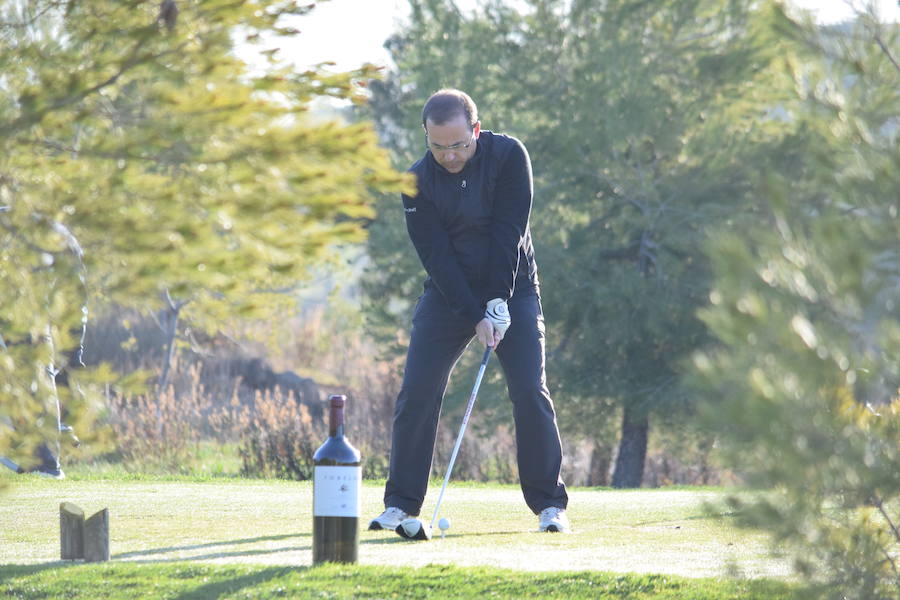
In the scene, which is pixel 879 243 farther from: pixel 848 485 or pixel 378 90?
pixel 378 90

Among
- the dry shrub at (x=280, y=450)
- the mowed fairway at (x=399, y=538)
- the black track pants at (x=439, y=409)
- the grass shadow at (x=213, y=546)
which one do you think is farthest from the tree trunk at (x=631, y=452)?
the grass shadow at (x=213, y=546)

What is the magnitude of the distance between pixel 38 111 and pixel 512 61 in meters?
17.0

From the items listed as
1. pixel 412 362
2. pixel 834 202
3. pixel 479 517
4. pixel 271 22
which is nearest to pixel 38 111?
pixel 271 22

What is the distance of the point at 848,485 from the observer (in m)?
3.14

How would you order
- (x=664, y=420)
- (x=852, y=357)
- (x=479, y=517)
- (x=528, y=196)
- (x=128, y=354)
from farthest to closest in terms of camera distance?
(x=128, y=354) < (x=664, y=420) < (x=479, y=517) < (x=528, y=196) < (x=852, y=357)

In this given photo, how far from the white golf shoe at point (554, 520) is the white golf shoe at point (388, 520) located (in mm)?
652

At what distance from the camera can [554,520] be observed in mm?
6176

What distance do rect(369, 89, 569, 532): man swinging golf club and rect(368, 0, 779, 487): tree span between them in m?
11.7

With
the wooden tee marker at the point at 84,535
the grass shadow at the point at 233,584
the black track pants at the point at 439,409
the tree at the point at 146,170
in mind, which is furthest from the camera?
the black track pants at the point at 439,409

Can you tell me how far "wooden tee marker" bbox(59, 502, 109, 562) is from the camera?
5051 mm

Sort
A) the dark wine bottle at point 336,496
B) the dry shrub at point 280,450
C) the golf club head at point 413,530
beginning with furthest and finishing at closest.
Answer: the dry shrub at point 280,450 < the golf club head at point 413,530 < the dark wine bottle at point 336,496

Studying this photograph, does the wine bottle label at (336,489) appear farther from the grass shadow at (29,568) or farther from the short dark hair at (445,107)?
the short dark hair at (445,107)

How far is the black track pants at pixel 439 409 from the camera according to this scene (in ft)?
20.5

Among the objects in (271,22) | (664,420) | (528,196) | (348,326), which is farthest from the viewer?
A: (348,326)
